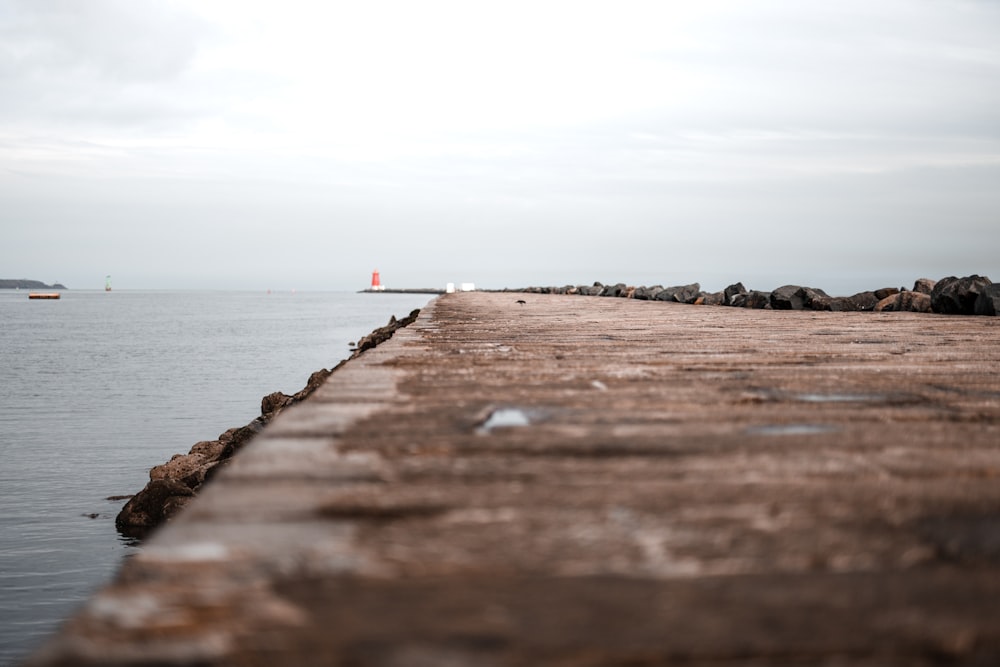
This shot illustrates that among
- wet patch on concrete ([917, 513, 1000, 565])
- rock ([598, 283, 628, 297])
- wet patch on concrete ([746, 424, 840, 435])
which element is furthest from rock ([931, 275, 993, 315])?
rock ([598, 283, 628, 297])

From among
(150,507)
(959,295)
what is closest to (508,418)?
(150,507)

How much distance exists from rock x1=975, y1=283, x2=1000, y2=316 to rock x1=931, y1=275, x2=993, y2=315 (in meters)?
0.06

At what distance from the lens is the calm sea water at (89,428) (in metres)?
6.88

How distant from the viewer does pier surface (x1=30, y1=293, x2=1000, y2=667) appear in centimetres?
90

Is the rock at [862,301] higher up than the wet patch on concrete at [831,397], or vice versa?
the rock at [862,301]

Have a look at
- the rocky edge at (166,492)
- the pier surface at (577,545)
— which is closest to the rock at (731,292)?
the rocky edge at (166,492)

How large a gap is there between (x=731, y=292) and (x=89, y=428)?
11682 millimetres

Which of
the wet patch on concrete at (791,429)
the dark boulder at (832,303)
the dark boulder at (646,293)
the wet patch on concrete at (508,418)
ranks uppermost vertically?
the dark boulder at (646,293)

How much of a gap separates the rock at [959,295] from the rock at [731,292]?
510 centimetres

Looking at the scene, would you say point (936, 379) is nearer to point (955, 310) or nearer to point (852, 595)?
point (852, 595)

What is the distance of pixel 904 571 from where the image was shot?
43.0 inches

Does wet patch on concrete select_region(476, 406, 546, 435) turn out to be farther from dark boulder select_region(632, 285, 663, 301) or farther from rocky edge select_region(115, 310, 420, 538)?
dark boulder select_region(632, 285, 663, 301)

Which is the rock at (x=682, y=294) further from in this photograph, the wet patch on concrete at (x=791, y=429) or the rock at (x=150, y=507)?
the wet patch on concrete at (x=791, y=429)

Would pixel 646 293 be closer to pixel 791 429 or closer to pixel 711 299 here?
pixel 711 299
